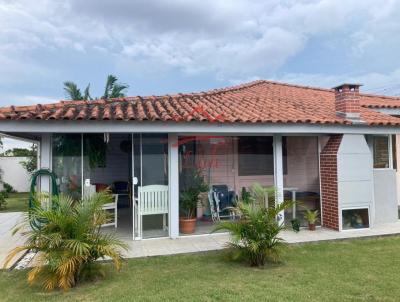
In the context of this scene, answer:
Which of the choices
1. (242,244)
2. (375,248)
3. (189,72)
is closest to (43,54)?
(189,72)

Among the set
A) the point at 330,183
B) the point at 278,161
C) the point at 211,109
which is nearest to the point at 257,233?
the point at 278,161

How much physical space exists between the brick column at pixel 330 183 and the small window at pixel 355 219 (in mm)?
305

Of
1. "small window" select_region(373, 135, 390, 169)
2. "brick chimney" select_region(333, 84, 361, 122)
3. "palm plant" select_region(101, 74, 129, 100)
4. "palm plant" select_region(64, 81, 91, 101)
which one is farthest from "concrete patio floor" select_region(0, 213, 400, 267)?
"palm plant" select_region(101, 74, 129, 100)

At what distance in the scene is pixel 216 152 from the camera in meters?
9.79

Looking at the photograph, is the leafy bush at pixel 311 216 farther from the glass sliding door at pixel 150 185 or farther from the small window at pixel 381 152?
the glass sliding door at pixel 150 185

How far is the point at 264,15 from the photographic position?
1328 cm

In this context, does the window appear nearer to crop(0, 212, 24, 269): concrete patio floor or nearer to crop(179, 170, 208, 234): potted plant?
crop(179, 170, 208, 234): potted plant

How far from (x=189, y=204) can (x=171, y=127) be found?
7.74ft

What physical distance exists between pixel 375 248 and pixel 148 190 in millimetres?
5724

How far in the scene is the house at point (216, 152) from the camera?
8289 mm

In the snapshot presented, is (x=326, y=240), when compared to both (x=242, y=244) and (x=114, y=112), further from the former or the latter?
(x=114, y=112)

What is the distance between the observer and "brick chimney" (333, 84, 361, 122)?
390 inches

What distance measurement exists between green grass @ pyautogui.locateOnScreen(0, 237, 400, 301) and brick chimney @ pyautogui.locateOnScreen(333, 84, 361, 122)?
4.09 metres

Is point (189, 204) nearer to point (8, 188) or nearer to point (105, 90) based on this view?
point (105, 90)
